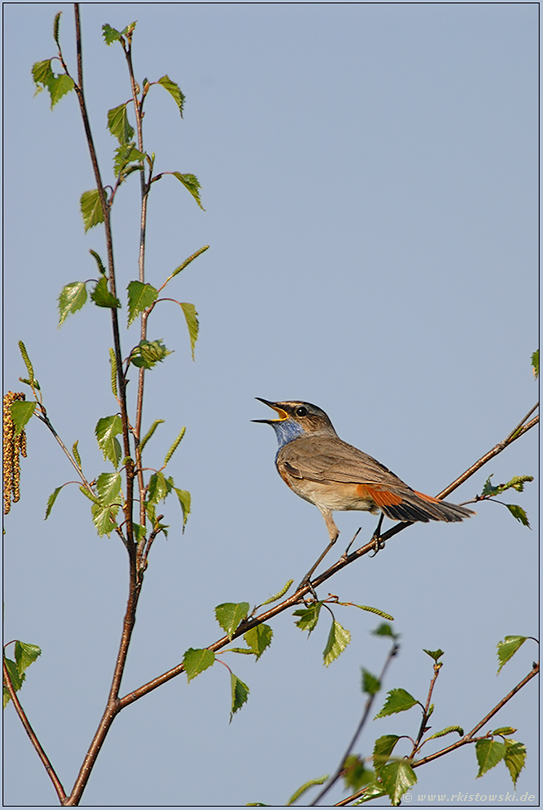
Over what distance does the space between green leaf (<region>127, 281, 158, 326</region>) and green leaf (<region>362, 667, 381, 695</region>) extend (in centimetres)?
201

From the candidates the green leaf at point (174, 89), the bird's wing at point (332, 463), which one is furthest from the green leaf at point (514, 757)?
the green leaf at point (174, 89)

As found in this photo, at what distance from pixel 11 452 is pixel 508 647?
8.31ft

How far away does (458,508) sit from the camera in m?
5.95

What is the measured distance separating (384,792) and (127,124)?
3460mm

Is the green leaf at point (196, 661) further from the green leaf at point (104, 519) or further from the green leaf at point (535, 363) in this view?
the green leaf at point (535, 363)

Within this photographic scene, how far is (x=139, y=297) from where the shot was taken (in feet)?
11.3

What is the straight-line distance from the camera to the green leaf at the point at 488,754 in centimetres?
350

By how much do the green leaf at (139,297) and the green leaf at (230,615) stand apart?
1.50 meters

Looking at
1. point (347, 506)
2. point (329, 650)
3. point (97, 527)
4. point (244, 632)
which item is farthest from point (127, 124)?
point (347, 506)

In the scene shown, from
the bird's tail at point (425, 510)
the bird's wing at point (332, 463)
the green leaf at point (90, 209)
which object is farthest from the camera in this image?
the bird's wing at point (332, 463)

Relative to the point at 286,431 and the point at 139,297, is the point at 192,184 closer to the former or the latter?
the point at 139,297

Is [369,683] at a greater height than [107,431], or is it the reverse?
[107,431]

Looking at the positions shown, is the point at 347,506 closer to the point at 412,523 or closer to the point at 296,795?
the point at 412,523

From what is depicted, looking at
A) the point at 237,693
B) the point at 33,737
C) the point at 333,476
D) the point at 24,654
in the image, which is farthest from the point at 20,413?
the point at 333,476
